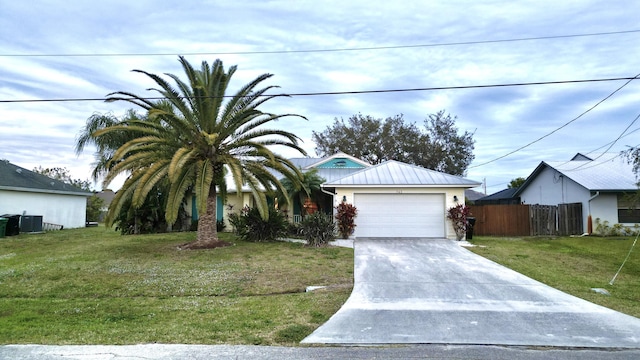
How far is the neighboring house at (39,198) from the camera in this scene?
72.0 feet

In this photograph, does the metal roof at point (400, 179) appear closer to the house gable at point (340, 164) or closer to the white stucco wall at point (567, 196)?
the house gable at point (340, 164)

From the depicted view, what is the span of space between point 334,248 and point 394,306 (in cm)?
693

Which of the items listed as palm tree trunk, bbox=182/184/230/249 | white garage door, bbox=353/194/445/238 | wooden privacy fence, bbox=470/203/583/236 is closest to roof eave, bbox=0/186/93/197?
palm tree trunk, bbox=182/184/230/249

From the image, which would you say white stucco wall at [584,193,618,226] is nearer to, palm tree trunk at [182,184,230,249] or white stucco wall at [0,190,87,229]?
palm tree trunk at [182,184,230,249]

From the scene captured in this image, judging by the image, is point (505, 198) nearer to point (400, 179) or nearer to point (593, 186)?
point (593, 186)

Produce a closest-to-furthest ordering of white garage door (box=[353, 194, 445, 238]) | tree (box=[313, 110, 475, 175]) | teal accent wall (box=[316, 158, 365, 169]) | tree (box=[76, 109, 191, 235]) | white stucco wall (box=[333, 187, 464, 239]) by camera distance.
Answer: white stucco wall (box=[333, 187, 464, 239]) < white garage door (box=[353, 194, 445, 238]) < tree (box=[76, 109, 191, 235]) < teal accent wall (box=[316, 158, 365, 169]) < tree (box=[313, 110, 475, 175])

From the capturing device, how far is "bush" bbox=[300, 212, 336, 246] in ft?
50.3

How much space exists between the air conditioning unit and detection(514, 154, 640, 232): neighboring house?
27.6 metres

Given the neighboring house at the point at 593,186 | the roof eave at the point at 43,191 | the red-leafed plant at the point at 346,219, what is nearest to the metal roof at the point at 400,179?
the red-leafed plant at the point at 346,219

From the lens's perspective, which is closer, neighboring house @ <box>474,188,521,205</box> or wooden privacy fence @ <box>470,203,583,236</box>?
wooden privacy fence @ <box>470,203,583,236</box>

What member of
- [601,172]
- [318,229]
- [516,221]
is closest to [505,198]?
[601,172]

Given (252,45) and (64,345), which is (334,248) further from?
(64,345)

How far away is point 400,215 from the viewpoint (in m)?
17.4

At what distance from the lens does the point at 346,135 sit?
39.7 meters
